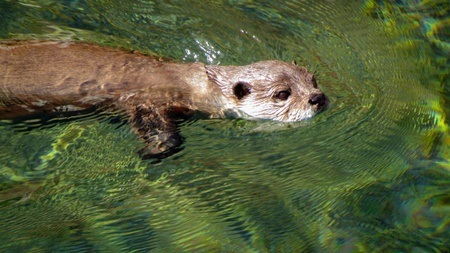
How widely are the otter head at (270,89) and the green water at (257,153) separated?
0.13 meters

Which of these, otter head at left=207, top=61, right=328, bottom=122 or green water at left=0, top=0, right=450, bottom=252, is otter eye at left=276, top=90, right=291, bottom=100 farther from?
green water at left=0, top=0, right=450, bottom=252

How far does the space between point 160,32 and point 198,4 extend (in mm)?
551

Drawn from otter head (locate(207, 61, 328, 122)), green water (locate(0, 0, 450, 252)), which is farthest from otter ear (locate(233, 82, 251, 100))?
green water (locate(0, 0, 450, 252))

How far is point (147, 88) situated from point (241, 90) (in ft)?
2.37

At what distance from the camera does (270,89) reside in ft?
16.5

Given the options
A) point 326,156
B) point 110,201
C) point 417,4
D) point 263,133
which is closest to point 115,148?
point 110,201

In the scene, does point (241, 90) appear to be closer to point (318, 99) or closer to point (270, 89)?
point (270, 89)

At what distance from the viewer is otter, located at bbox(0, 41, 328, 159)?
4586mm

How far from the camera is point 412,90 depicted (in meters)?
5.16

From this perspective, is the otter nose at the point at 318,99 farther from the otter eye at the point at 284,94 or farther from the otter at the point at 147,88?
the otter eye at the point at 284,94

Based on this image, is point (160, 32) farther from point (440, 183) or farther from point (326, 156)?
point (440, 183)

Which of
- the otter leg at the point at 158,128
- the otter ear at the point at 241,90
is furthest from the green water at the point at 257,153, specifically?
the otter ear at the point at 241,90

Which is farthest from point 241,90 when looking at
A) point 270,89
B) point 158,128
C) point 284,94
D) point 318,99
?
point 158,128

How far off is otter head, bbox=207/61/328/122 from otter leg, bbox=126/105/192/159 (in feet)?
1.32
